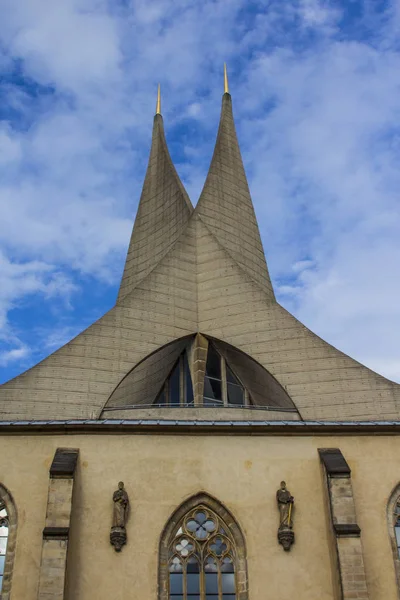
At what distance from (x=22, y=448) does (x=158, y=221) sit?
13218 millimetres

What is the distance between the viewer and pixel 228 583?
1269 centimetres

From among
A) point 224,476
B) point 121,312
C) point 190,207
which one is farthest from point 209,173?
point 224,476

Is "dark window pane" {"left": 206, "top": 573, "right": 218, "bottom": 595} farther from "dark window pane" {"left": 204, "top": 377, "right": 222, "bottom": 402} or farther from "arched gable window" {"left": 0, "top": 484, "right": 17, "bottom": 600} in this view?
"dark window pane" {"left": 204, "top": 377, "right": 222, "bottom": 402}

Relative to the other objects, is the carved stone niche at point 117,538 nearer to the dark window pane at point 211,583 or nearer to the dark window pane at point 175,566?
the dark window pane at point 175,566

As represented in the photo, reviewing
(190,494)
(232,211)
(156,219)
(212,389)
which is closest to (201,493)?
(190,494)

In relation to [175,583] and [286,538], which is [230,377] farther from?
[175,583]

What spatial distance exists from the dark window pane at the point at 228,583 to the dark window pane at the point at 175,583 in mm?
733

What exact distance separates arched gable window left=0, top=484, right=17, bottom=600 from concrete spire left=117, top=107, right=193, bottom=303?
11.0 m

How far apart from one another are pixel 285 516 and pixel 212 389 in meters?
6.30

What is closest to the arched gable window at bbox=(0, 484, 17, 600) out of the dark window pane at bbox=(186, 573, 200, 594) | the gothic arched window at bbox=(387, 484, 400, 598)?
the dark window pane at bbox=(186, 573, 200, 594)

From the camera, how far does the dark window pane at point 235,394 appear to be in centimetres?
A: 1900

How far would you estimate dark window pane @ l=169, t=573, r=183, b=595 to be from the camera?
495 inches

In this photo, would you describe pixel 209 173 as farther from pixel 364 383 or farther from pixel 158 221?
pixel 364 383

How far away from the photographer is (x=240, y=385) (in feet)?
63.3
